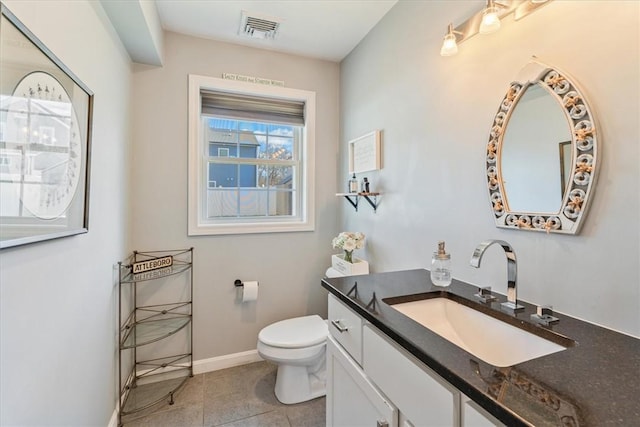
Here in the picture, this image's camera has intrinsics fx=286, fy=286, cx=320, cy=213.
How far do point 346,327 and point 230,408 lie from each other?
46.5 inches

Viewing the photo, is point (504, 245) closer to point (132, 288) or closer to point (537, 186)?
point (537, 186)

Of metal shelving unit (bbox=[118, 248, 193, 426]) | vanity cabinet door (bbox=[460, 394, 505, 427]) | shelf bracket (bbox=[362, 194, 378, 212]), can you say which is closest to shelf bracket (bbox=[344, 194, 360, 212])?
shelf bracket (bbox=[362, 194, 378, 212])

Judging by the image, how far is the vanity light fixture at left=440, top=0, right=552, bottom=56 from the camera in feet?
3.36

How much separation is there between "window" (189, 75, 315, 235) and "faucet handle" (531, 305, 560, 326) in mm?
1764

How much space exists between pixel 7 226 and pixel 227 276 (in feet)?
5.29

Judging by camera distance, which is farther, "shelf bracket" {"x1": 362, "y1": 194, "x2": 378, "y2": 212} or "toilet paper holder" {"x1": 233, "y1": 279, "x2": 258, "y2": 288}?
"toilet paper holder" {"x1": 233, "y1": 279, "x2": 258, "y2": 288}

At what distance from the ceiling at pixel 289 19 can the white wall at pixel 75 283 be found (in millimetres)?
503

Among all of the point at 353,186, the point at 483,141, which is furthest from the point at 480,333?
the point at 353,186

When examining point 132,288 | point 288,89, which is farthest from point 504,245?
point 132,288

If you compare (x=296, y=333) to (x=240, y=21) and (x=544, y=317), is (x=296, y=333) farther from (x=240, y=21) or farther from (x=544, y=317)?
(x=240, y=21)

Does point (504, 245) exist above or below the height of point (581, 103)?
below

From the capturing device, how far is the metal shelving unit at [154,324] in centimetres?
182

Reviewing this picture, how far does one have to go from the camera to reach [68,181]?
3.43 feet

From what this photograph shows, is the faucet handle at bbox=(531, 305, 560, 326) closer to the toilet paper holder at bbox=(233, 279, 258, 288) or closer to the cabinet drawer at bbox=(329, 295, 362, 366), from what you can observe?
the cabinet drawer at bbox=(329, 295, 362, 366)
